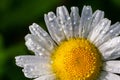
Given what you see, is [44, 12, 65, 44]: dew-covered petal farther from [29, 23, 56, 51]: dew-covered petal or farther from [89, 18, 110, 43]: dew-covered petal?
[89, 18, 110, 43]: dew-covered petal

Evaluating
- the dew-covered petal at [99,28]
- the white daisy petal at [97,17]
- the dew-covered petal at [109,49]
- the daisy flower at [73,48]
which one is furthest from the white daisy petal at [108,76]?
the white daisy petal at [97,17]

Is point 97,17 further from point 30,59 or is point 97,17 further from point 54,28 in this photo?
point 30,59

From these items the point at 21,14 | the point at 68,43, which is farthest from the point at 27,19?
the point at 68,43

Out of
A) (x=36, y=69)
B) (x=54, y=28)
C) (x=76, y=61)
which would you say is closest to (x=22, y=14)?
(x=54, y=28)

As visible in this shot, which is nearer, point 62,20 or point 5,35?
point 62,20

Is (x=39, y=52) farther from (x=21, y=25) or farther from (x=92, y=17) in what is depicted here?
(x=21, y=25)

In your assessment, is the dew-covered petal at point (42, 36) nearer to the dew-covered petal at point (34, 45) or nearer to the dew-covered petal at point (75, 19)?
the dew-covered petal at point (34, 45)
